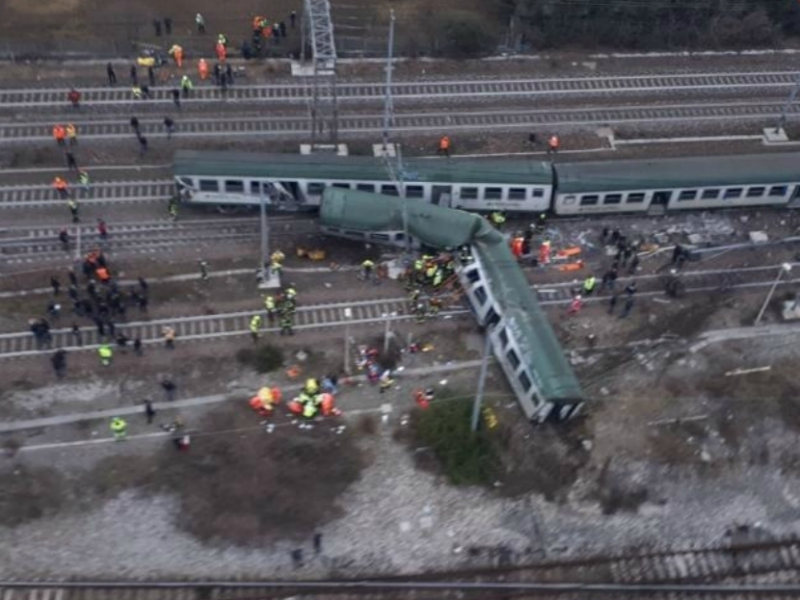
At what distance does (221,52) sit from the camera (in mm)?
46781

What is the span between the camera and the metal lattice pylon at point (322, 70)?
41781 millimetres

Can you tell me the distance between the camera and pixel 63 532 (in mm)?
31562

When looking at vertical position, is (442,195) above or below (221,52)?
below

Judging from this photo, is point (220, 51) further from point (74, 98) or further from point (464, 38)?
point (464, 38)

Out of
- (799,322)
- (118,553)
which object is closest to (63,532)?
(118,553)

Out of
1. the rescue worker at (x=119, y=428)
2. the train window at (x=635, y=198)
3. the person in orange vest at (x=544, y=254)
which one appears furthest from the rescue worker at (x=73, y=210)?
the train window at (x=635, y=198)

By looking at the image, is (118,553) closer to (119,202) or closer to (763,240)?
(119,202)

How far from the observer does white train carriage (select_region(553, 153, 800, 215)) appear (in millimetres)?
41031

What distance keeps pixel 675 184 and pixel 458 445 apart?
15844mm

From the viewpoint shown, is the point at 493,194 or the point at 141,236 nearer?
the point at 141,236

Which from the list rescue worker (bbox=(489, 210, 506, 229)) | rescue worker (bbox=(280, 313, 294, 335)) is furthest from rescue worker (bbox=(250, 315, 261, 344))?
rescue worker (bbox=(489, 210, 506, 229))

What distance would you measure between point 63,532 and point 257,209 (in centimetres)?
1597

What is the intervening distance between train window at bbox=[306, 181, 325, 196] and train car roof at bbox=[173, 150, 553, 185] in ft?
0.89

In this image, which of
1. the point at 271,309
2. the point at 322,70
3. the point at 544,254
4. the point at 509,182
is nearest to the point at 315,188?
the point at 271,309
